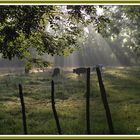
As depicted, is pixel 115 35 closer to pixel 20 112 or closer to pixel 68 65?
pixel 68 65

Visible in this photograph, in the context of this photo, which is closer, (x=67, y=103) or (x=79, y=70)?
(x=79, y=70)

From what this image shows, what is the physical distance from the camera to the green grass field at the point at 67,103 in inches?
408

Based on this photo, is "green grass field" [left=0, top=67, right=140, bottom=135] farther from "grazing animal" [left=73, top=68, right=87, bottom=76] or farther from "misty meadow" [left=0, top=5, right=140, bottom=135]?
"grazing animal" [left=73, top=68, right=87, bottom=76]

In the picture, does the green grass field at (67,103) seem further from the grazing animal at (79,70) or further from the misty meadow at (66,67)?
the grazing animal at (79,70)

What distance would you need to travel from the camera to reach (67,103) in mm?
11156

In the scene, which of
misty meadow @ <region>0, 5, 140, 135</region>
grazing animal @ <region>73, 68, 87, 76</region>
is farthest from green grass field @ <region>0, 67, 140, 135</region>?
grazing animal @ <region>73, 68, 87, 76</region>

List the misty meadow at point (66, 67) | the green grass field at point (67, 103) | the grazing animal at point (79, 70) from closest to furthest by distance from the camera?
the green grass field at point (67, 103), the misty meadow at point (66, 67), the grazing animal at point (79, 70)

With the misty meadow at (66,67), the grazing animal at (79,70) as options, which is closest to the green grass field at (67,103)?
the misty meadow at (66,67)

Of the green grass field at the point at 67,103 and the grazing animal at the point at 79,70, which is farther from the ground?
the grazing animal at the point at 79,70

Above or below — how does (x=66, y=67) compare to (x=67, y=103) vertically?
above

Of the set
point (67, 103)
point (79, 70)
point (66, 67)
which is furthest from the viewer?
point (67, 103)

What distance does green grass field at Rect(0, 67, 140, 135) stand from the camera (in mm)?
10359

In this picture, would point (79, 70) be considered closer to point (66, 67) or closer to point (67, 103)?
point (66, 67)

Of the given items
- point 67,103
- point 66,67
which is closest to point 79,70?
point 66,67
